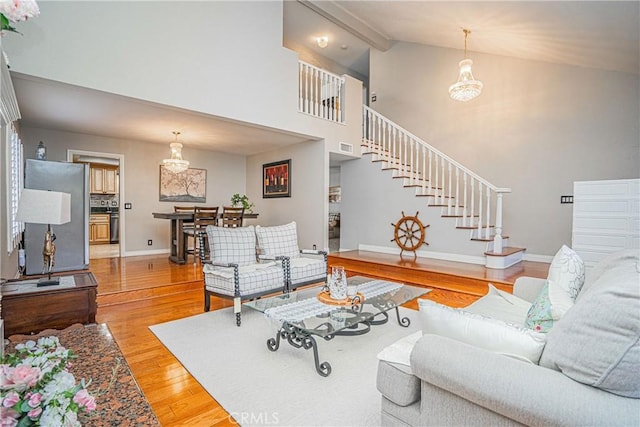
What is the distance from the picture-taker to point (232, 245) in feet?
12.2

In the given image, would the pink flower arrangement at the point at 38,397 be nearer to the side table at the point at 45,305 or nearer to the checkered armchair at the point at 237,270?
the side table at the point at 45,305

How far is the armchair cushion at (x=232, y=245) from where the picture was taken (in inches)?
142

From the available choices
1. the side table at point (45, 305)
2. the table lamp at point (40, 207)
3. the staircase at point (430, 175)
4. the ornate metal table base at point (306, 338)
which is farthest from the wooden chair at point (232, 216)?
the ornate metal table base at point (306, 338)

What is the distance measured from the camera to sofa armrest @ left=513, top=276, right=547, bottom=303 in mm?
2598

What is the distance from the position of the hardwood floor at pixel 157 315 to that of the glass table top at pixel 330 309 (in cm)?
66

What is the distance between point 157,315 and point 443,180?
4.71 m

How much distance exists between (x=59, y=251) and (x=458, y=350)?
16.7ft

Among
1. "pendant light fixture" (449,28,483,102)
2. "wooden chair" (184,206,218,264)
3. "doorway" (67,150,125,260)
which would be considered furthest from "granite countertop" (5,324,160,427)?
"doorway" (67,150,125,260)

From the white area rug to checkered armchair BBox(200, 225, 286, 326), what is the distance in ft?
1.01

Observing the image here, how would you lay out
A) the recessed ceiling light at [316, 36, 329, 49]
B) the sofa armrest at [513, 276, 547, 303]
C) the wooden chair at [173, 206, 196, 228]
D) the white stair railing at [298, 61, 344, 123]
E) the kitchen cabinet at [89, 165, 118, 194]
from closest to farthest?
the sofa armrest at [513, 276, 547, 303] < the white stair railing at [298, 61, 344, 123] < the wooden chair at [173, 206, 196, 228] < the recessed ceiling light at [316, 36, 329, 49] < the kitchen cabinet at [89, 165, 118, 194]

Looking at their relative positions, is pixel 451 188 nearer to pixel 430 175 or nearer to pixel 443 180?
pixel 430 175

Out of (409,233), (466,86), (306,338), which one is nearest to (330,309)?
(306,338)

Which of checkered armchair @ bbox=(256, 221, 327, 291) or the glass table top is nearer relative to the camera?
the glass table top
